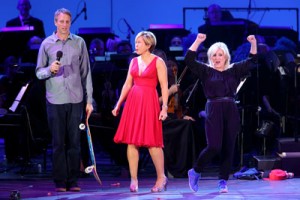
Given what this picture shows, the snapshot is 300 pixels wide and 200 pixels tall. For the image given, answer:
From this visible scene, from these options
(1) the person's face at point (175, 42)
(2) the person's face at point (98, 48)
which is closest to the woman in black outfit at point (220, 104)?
(1) the person's face at point (175, 42)

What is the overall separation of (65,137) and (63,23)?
3.98ft

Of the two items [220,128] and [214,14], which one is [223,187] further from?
[214,14]

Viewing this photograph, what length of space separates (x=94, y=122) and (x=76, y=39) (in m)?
2.23

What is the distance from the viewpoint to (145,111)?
274 inches

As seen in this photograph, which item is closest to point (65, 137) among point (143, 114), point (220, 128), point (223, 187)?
point (143, 114)

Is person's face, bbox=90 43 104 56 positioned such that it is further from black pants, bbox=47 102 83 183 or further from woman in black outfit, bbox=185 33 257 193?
woman in black outfit, bbox=185 33 257 193

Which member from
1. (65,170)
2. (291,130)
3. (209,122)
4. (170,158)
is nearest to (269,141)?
(291,130)

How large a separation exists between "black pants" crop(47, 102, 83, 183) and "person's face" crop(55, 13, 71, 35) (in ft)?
2.53

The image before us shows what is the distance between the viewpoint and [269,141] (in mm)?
9961

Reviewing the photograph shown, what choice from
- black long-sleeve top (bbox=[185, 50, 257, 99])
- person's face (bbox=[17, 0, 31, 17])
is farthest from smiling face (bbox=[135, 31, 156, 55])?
person's face (bbox=[17, 0, 31, 17])

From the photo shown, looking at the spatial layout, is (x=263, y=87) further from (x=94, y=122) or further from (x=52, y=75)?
(x=52, y=75)

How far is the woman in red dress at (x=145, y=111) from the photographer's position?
6.95 m

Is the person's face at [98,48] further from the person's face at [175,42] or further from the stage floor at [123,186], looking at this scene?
the stage floor at [123,186]

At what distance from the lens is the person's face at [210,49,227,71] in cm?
702
